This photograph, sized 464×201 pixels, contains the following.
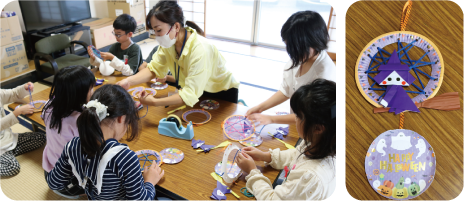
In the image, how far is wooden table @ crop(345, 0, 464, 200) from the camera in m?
0.85

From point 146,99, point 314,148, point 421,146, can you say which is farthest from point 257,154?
point 146,99

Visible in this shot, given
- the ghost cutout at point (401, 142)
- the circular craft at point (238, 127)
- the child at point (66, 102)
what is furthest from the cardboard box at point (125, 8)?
the ghost cutout at point (401, 142)

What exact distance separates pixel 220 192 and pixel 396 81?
0.76m

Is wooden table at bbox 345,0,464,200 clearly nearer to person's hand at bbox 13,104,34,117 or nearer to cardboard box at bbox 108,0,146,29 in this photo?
person's hand at bbox 13,104,34,117

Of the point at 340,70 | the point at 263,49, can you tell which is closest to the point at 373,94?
the point at 340,70

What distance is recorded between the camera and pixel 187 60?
1777mm

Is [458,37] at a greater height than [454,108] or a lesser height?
greater

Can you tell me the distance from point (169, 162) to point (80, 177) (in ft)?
1.23

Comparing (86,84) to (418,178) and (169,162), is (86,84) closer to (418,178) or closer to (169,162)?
(169,162)

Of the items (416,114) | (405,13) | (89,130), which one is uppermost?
(405,13)

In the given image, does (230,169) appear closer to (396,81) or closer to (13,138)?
(396,81)

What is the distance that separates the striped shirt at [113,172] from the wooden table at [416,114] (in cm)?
78

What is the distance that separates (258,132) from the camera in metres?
1.58

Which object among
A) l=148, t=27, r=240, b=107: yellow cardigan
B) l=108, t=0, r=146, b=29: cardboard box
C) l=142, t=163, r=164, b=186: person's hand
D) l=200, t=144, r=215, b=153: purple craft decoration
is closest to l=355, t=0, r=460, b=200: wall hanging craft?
l=200, t=144, r=215, b=153: purple craft decoration
